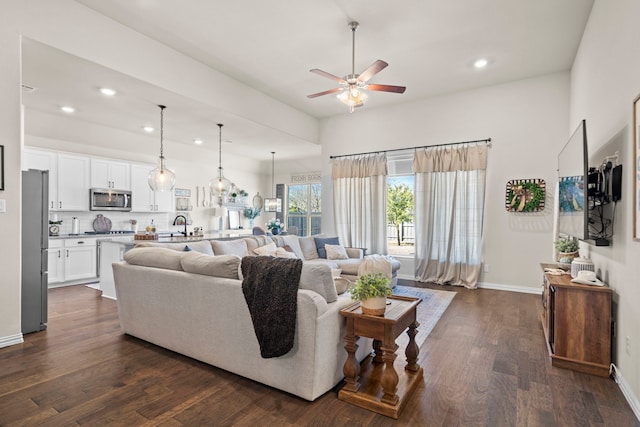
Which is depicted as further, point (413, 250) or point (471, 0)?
point (413, 250)

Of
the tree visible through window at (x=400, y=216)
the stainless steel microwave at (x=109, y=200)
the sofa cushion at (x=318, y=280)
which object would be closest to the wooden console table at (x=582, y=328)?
the sofa cushion at (x=318, y=280)

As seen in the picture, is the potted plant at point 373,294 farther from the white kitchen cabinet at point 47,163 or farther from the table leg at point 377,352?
the white kitchen cabinet at point 47,163

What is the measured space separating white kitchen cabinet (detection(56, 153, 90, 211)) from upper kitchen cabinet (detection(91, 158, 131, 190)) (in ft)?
0.43

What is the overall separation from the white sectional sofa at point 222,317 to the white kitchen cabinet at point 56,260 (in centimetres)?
327

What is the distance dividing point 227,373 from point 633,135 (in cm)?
332

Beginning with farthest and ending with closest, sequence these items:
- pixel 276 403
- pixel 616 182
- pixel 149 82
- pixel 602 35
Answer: pixel 149 82 → pixel 602 35 → pixel 616 182 → pixel 276 403

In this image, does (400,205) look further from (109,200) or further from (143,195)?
(109,200)

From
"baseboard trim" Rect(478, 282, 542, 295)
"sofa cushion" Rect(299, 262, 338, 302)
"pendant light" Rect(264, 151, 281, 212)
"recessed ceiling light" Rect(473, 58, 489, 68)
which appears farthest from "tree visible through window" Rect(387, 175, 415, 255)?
"sofa cushion" Rect(299, 262, 338, 302)

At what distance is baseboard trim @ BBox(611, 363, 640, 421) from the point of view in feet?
6.81

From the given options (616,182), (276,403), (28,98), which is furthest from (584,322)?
(28,98)

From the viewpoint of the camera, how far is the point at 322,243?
5.89 metres

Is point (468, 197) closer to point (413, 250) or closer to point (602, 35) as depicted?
point (413, 250)

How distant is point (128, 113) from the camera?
5379 millimetres

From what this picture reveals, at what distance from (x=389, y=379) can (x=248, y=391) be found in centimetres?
99
